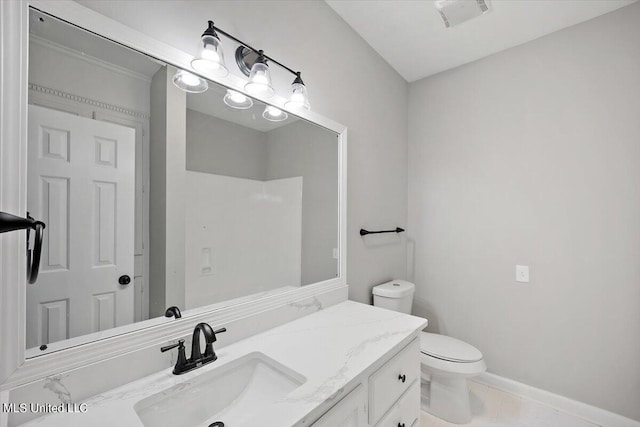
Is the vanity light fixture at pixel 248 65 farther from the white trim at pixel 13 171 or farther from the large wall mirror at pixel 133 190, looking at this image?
the white trim at pixel 13 171

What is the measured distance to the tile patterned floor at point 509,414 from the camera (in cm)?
160

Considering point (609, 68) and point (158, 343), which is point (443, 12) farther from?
point (158, 343)

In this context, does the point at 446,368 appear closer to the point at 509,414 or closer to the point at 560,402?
the point at 509,414

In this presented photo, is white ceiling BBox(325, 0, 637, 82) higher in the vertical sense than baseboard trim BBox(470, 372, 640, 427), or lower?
higher

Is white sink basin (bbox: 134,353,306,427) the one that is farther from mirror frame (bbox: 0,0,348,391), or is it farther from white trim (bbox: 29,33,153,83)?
white trim (bbox: 29,33,153,83)

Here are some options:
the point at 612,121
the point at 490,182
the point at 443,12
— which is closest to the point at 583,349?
the point at 490,182

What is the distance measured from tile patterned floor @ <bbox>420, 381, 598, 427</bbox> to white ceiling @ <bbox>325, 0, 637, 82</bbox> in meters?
2.46

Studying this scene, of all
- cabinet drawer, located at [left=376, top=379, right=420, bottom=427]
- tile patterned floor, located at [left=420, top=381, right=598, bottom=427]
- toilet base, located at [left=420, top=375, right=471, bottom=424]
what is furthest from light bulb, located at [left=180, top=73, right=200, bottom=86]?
tile patterned floor, located at [left=420, top=381, right=598, bottom=427]

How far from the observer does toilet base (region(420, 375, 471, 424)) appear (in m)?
1.61

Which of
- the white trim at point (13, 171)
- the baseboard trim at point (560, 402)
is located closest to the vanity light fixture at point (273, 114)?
the white trim at point (13, 171)

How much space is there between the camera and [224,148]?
1.08 meters

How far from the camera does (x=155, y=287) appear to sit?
0.87 meters

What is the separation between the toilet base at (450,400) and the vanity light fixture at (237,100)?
1898mm

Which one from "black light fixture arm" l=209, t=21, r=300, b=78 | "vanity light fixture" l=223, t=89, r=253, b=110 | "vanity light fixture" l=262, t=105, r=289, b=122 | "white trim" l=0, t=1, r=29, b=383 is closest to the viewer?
"white trim" l=0, t=1, r=29, b=383
